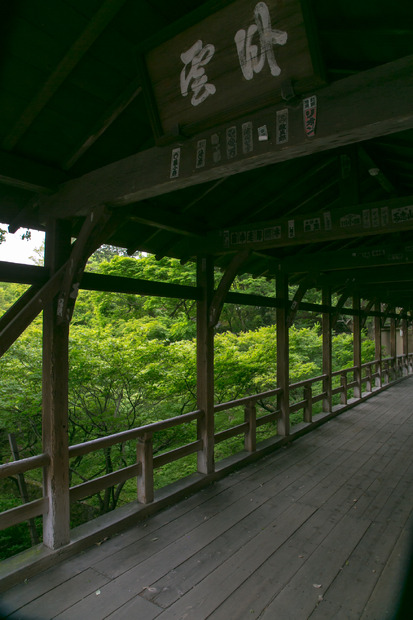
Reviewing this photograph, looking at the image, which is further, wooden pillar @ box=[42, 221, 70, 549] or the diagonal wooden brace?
wooden pillar @ box=[42, 221, 70, 549]

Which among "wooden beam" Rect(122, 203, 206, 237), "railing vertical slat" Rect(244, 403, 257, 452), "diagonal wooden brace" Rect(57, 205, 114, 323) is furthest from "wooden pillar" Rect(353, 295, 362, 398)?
"diagonal wooden brace" Rect(57, 205, 114, 323)

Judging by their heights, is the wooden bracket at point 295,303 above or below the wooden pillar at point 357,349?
above

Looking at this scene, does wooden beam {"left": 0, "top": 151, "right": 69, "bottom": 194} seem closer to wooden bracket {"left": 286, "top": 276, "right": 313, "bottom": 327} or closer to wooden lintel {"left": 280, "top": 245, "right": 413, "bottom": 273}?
wooden lintel {"left": 280, "top": 245, "right": 413, "bottom": 273}

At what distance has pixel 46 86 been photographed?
2293 mm

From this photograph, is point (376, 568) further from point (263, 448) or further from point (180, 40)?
point (180, 40)

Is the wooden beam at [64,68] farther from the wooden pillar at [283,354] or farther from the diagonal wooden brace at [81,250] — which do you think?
the wooden pillar at [283,354]

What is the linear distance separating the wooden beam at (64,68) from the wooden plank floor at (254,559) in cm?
314

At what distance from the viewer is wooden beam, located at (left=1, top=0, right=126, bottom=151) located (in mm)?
1978

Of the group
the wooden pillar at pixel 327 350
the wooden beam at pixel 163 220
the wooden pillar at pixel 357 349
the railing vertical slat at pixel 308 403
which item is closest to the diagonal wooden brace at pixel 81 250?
the wooden beam at pixel 163 220

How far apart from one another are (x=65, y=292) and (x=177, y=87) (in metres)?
1.70

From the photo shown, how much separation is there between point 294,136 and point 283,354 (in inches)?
182

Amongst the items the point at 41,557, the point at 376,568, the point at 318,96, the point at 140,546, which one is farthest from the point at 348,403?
the point at 318,96

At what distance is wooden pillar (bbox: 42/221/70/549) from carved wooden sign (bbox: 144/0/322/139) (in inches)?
60.5

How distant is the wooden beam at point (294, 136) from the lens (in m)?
1.58
